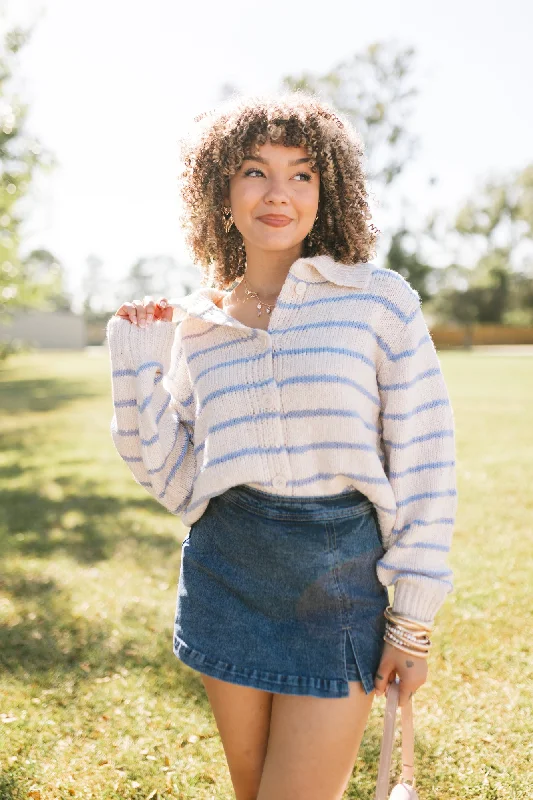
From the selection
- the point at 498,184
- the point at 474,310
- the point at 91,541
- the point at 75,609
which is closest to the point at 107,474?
the point at 91,541

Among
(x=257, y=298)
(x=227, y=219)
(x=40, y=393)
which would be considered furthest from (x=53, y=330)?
(x=257, y=298)

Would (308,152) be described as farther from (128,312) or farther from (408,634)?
(408,634)

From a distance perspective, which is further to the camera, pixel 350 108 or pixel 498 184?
pixel 498 184

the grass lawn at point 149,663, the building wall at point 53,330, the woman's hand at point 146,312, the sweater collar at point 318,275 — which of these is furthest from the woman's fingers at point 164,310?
the building wall at point 53,330

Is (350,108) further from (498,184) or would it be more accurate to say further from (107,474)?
(107,474)

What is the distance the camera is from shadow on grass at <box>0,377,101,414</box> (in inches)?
672

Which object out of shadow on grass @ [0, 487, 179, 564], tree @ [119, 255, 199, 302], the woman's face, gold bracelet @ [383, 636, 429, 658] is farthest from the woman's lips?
tree @ [119, 255, 199, 302]

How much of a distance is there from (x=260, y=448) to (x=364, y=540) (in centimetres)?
35

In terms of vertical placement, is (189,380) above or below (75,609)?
above

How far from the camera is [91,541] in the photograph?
6.40 meters

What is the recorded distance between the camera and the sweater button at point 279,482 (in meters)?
1.91

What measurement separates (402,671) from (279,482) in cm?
54

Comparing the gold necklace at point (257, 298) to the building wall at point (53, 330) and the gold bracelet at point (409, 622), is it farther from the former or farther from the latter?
the building wall at point (53, 330)

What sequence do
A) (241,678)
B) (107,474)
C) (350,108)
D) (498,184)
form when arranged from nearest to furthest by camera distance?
(241,678), (107,474), (350,108), (498,184)
